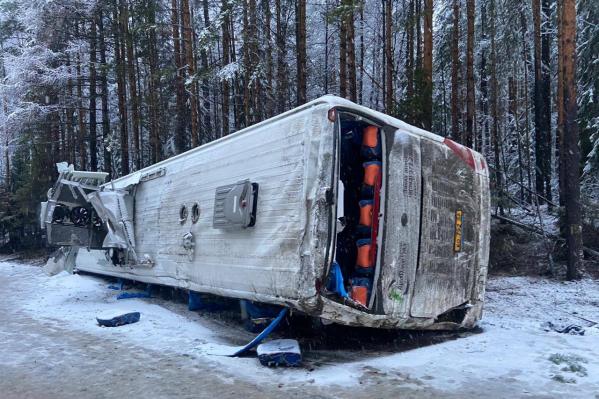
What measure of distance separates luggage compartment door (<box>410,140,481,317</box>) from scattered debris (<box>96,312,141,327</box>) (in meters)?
3.80

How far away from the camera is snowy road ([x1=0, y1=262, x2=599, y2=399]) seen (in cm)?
409

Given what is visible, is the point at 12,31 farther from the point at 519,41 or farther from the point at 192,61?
the point at 519,41

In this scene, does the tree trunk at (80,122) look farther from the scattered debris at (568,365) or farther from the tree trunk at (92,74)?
the scattered debris at (568,365)

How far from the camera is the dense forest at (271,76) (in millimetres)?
12300

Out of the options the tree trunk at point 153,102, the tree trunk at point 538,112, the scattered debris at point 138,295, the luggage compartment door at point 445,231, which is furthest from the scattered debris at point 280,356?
the tree trunk at point 538,112

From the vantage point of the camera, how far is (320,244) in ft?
14.2

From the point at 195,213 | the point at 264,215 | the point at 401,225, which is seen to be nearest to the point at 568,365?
the point at 401,225

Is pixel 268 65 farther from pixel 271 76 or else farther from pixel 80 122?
pixel 80 122

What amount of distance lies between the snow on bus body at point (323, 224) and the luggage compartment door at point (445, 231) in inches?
0.5

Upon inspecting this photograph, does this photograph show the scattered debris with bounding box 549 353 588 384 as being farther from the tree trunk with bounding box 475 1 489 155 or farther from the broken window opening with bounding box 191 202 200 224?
the tree trunk with bounding box 475 1 489 155

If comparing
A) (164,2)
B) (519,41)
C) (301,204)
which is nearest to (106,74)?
(164,2)

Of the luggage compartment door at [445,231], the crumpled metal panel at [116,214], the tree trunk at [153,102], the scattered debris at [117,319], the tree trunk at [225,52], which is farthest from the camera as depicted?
the tree trunk at [153,102]

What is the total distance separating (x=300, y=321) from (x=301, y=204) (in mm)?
2086

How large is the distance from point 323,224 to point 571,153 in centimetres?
662
